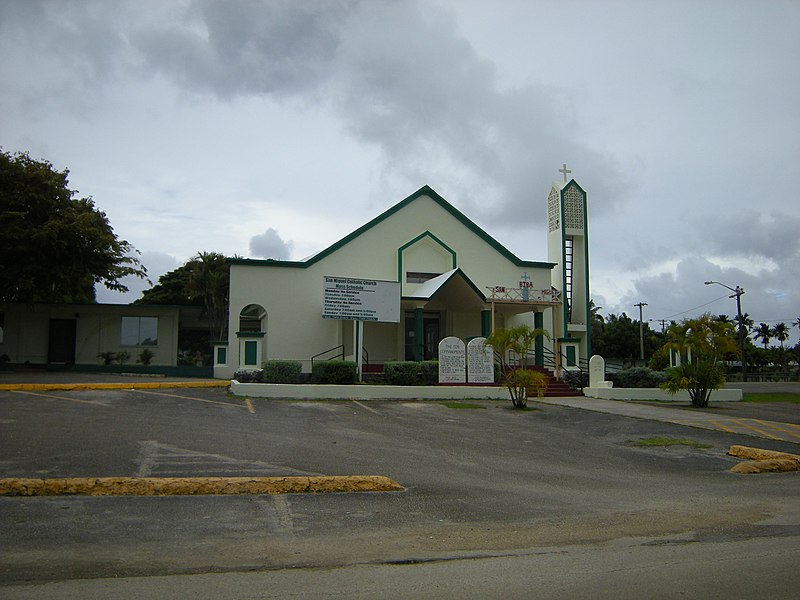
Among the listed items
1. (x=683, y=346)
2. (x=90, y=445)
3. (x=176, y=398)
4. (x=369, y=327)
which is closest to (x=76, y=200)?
(x=369, y=327)

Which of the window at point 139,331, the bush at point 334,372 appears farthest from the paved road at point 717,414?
the window at point 139,331

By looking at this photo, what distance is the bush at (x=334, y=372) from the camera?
23.1m

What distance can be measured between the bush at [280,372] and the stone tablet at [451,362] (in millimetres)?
5065

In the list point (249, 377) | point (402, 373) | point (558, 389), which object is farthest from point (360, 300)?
point (558, 389)

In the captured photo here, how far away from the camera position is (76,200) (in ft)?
101

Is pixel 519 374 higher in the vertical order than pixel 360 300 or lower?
lower

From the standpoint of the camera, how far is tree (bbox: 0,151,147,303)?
26609mm

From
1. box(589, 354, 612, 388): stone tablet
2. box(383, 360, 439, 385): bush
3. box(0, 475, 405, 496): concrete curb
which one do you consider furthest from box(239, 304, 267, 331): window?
box(0, 475, 405, 496): concrete curb

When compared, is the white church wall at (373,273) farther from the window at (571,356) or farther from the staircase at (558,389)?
the staircase at (558,389)

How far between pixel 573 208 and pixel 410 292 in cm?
904

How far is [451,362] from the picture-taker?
944 inches

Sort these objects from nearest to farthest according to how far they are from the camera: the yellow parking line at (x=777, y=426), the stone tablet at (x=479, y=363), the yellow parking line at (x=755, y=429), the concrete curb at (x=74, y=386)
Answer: the yellow parking line at (x=755, y=429)
the yellow parking line at (x=777, y=426)
the concrete curb at (x=74, y=386)
the stone tablet at (x=479, y=363)

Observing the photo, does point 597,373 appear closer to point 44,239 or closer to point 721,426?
point 721,426

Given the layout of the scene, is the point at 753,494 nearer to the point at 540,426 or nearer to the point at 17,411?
the point at 540,426
